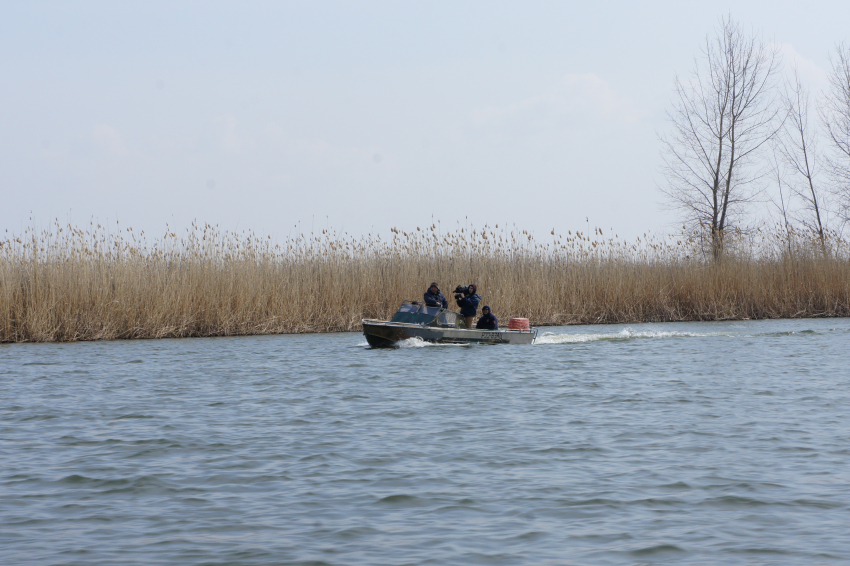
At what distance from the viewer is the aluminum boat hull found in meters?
17.0

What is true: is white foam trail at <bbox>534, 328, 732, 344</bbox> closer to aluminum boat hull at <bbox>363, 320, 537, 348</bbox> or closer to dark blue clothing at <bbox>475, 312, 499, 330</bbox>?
dark blue clothing at <bbox>475, 312, 499, 330</bbox>

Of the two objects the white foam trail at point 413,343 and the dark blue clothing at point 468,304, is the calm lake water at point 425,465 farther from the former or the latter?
the dark blue clothing at point 468,304

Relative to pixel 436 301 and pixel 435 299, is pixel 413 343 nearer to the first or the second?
pixel 436 301

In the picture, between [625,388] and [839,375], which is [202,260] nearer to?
[625,388]

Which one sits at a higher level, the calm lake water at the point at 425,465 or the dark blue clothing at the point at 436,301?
the dark blue clothing at the point at 436,301

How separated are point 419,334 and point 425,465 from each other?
10272 mm

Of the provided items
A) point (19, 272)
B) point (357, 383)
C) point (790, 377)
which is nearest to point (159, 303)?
point (19, 272)

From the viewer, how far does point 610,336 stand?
19.8m

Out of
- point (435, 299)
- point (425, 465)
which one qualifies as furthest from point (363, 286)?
point (425, 465)

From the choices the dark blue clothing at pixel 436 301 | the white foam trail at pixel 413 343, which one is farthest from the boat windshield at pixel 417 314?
the white foam trail at pixel 413 343

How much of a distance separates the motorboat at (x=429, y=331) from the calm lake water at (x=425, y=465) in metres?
3.10

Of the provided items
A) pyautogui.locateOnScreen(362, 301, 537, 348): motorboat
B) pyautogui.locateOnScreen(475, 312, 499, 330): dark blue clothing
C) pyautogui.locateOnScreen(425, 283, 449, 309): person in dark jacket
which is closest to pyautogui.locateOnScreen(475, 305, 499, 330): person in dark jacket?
pyautogui.locateOnScreen(475, 312, 499, 330): dark blue clothing

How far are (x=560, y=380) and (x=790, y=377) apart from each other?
3.37 meters

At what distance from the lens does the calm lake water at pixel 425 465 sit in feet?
16.3
